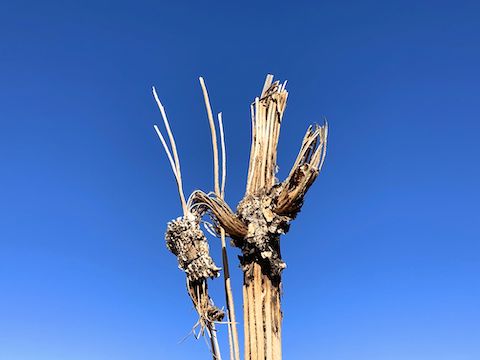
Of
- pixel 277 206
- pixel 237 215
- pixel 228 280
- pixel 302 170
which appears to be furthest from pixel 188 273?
pixel 302 170

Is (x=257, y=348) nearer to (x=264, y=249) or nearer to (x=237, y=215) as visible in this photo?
(x=264, y=249)

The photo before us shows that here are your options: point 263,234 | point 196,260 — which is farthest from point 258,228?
point 196,260

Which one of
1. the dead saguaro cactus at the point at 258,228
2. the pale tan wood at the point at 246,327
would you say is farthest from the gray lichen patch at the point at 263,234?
the pale tan wood at the point at 246,327

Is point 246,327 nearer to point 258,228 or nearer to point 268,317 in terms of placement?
point 268,317

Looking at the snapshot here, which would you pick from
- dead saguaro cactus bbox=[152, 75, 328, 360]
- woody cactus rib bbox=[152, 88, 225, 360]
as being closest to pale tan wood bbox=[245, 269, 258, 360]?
dead saguaro cactus bbox=[152, 75, 328, 360]

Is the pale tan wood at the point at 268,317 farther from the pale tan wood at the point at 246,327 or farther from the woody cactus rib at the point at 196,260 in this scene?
the woody cactus rib at the point at 196,260

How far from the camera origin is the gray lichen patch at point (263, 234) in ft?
16.3

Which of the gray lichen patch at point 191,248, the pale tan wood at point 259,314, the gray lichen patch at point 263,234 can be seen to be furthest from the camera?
the gray lichen patch at point 191,248

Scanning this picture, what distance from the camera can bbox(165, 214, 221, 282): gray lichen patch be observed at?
509 centimetres

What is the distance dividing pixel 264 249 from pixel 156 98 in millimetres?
2274

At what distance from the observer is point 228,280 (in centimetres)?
511

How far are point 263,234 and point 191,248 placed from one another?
80 centimetres

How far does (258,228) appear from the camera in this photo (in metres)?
5.04

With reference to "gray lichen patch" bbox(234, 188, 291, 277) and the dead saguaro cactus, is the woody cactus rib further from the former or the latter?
"gray lichen patch" bbox(234, 188, 291, 277)
